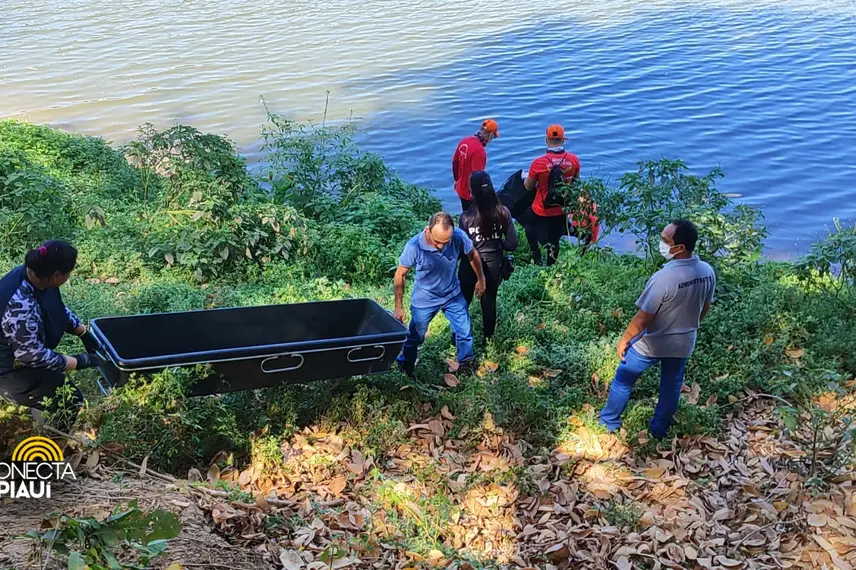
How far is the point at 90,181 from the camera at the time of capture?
11766mm

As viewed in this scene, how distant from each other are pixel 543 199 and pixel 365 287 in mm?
2344

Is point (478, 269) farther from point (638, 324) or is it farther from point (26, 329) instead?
point (26, 329)

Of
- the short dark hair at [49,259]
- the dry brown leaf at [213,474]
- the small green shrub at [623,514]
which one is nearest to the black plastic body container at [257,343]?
the dry brown leaf at [213,474]

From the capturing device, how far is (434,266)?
6473mm

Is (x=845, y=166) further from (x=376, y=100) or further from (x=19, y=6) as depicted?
(x=19, y=6)

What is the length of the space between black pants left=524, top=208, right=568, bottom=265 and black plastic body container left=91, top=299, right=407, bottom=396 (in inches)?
141

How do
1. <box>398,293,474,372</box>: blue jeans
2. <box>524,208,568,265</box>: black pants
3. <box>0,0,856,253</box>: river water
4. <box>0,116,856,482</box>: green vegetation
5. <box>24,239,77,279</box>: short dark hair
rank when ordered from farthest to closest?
<box>0,0,856,253</box>: river water → <box>524,208,568,265</box>: black pants → <box>398,293,474,372</box>: blue jeans → <box>0,116,856,482</box>: green vegetation → <box>24,239,77,279</box>: short dark hair

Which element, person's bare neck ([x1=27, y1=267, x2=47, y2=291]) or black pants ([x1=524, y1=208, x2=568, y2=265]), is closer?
person's bare neck ([x1=27, y1=267, x2=47, y2=291])

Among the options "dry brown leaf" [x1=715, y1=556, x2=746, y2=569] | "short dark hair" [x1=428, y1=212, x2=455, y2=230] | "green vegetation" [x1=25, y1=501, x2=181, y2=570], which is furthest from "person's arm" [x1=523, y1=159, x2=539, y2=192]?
"green vegetation" [x1=25, y1=501, x2=181, y2=570]

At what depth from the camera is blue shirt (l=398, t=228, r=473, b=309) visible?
643 centimetres

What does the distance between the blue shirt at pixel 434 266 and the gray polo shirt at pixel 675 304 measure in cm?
161

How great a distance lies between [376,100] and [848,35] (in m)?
14.5

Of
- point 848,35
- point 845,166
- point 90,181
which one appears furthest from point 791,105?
point 90,181

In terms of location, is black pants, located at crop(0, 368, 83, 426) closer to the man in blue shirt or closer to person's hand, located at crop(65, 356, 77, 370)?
person's hand, located at crop(65, 356, 77, 370)
